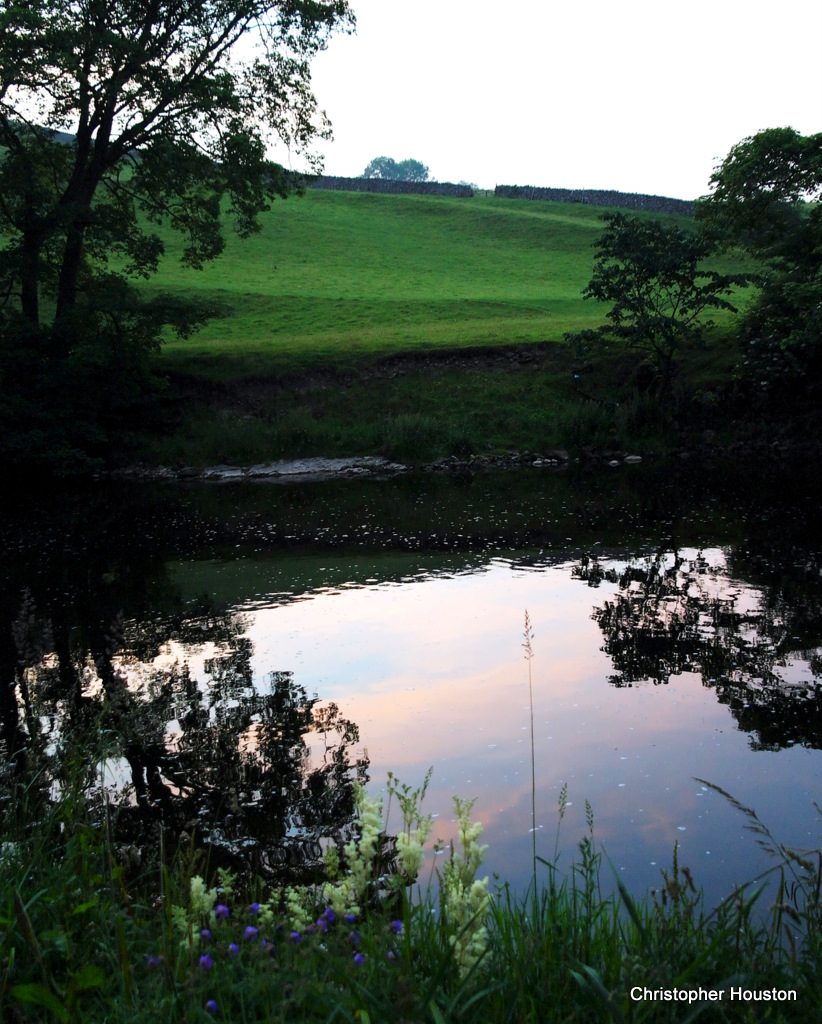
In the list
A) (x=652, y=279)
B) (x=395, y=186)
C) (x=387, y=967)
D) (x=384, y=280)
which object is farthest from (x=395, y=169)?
(x=387, y=967)

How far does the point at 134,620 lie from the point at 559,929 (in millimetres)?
8989

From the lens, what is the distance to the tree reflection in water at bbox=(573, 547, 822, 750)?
Result: 766 centimetres

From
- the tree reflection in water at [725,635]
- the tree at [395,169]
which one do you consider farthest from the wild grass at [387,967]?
the tree at [395,169]

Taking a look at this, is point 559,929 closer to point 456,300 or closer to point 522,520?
point 522,520

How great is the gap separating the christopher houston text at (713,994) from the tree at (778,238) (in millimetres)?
25734

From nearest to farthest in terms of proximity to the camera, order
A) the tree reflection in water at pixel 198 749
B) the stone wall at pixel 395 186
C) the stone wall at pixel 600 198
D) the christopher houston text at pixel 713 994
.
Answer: the christopher houston text at pixel 713 994, the tree reflection in water at pixel 198 749, the stone wall at pixel 600 198, the stone wall at pixel 395 186

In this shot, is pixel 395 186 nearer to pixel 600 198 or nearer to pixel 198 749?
pixel 600 198

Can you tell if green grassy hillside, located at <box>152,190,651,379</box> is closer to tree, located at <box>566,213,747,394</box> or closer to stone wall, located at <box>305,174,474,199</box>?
stone wall, located at <box>305,174,474,199</box>

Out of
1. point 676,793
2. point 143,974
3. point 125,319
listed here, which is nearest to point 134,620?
point 676,793

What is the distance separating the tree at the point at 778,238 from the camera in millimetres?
27703

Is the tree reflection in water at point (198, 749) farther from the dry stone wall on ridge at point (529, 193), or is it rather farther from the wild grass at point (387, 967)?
A: the dry stone wall on ridge at point (529, 193)

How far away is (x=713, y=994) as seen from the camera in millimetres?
3039

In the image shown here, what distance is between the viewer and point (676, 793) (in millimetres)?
6215

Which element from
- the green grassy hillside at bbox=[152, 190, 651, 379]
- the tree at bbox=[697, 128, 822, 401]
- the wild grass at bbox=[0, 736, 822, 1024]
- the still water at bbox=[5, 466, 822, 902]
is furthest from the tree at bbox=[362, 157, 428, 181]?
the wild grass at bbox=[0, 736, 822, 1024]
